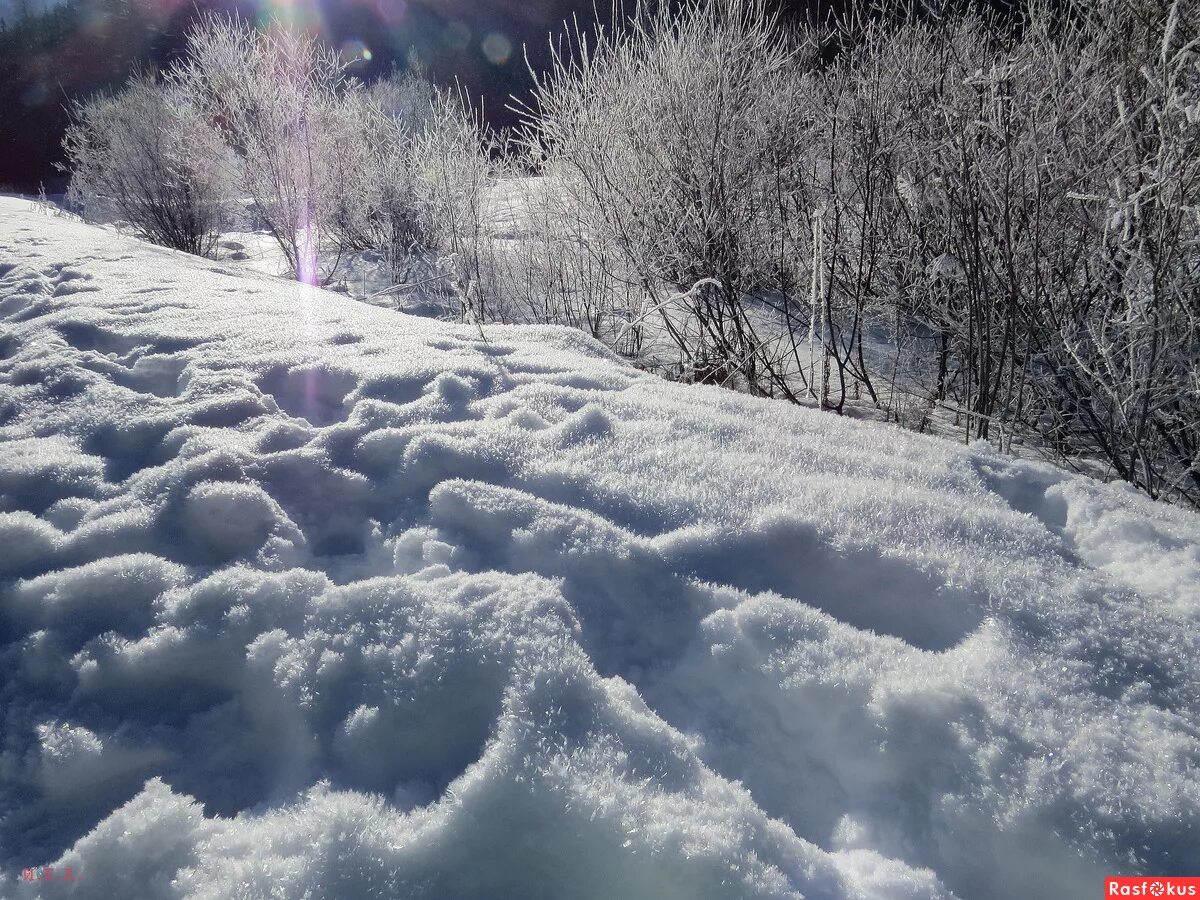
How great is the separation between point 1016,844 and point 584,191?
14.1 ft

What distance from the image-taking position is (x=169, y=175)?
8.93 meters

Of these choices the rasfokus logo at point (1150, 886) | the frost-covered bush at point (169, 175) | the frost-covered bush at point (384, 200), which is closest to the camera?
the rasfokus logo at point (1150, 886)

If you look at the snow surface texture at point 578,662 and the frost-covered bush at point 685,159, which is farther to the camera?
the frost-covered bush at point 685,159

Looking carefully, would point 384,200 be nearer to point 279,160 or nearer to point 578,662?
point 279,160

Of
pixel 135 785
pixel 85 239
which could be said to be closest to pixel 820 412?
pixel 135 785

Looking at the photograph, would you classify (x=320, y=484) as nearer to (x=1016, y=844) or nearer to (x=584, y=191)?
(x=1016, y=844)

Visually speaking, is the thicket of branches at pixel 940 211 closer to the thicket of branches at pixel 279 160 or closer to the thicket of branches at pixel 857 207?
the thicket of branches at pixel 857 207

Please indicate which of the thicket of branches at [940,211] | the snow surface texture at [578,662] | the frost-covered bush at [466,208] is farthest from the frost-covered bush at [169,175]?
the snow surface texture at [578,662]

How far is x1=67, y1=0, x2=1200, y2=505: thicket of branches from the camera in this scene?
2.09 meters

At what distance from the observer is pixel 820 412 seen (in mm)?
1890

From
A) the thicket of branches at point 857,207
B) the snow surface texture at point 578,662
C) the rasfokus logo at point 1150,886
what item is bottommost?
the rasfokus logo at point 1150,886

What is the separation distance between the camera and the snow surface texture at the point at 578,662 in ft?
2.58

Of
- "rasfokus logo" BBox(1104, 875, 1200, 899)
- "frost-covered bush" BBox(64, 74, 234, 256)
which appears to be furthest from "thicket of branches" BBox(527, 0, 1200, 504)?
"frost-covered bush" BBox(64, 74, 234, 256)

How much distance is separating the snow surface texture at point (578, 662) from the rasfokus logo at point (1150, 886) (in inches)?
0.6
